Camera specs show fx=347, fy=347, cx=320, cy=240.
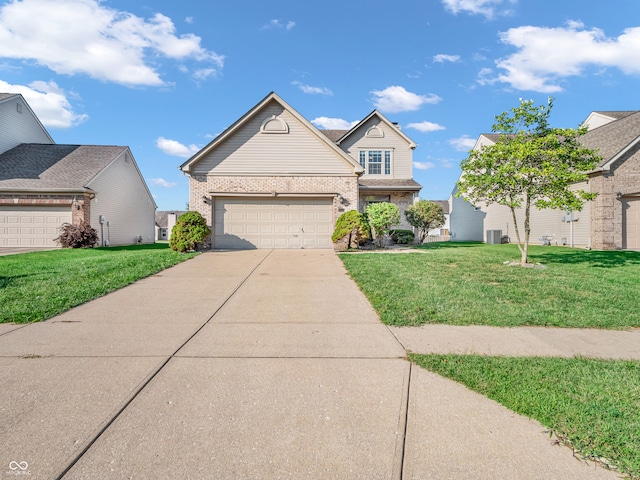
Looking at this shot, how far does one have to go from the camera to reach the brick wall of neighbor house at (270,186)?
15.1 m

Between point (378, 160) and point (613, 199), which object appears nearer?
point (613, 199)

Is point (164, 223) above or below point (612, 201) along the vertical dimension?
above

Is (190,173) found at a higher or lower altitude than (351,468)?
higher

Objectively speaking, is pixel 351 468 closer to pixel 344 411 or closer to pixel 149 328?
pixel 344 411

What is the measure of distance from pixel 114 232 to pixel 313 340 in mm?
21475

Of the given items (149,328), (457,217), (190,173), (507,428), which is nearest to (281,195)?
(190,173)

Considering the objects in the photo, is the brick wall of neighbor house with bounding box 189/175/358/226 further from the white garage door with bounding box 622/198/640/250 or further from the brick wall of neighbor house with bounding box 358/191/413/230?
the white garage door with bounding box 622/198/640/250

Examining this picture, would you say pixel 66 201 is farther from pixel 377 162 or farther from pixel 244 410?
pixel 244 410

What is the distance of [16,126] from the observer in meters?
21.3

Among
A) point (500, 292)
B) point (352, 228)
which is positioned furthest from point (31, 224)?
point (500, 292)

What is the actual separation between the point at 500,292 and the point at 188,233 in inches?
430

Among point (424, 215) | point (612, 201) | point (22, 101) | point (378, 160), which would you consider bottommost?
point (424, 215)

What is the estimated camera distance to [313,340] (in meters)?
4.29

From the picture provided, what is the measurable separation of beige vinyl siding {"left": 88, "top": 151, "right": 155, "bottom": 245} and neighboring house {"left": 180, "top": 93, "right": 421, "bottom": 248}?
8.36m
